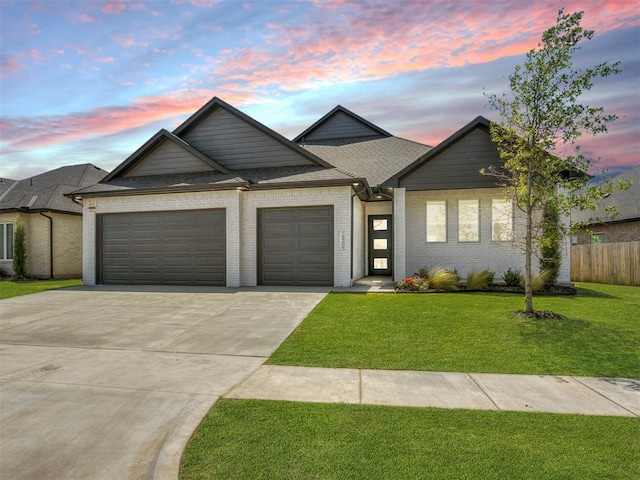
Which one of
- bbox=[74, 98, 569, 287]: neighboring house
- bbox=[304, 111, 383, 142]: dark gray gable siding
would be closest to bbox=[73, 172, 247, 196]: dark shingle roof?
bbox=[74, 98, 569, 287]: neighboring house

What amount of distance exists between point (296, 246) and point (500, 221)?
26.6 ft

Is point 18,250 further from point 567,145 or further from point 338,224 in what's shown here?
point 567,145

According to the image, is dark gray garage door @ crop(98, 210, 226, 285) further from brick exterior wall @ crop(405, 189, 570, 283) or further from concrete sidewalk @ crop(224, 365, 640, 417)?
concrete sidewalk @ crop(224, 365, 640, 417)

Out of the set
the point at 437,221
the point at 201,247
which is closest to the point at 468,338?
the point at 437,221

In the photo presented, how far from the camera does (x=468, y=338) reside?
6.88 metres

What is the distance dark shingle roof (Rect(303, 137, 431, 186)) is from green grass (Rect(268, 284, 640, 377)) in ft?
25.9

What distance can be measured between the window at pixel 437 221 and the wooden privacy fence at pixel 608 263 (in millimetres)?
8466

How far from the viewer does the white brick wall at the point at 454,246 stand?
48.2 feet

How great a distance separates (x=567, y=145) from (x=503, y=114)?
1.55 m

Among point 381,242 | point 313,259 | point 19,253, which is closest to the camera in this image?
point 313,259

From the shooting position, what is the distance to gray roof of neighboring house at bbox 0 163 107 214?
19844 mm

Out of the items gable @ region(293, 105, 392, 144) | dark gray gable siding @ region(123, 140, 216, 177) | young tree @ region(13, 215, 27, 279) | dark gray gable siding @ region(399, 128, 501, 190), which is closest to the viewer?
dark gray gable siding @ region(399, 128, 501, 190)

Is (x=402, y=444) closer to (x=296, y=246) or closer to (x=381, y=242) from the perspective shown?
(x=296, y=246)

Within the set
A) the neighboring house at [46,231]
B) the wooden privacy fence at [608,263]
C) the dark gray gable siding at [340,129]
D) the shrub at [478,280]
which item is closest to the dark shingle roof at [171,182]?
the neighboring house at [46,231]
